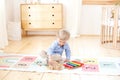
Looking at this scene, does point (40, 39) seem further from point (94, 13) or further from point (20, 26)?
point (94, 13)

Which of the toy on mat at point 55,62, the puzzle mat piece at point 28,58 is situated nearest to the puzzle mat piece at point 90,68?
the toy on mat at point 55,62

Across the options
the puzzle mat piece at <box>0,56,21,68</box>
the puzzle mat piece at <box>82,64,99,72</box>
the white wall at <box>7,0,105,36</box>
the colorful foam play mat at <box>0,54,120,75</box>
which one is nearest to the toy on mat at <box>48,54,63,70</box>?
the colorful foam play mat at <box>0,54,120,75</box>

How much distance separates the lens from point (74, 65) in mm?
2553

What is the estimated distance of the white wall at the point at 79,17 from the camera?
4461 millimetres

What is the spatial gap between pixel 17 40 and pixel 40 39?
1.46 feet

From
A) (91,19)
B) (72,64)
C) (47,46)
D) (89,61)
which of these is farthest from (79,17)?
(72,64)

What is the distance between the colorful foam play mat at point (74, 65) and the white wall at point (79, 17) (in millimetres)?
1658

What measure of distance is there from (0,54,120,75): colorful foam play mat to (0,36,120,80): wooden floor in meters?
0.10

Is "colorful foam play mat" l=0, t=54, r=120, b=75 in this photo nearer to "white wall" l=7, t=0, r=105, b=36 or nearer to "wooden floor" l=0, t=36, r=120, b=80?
"wooden floor" l=0, t=36, r=120, b=80

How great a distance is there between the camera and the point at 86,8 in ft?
14.9

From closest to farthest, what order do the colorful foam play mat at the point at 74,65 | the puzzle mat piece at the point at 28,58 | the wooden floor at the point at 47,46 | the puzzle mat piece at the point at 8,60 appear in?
the wooden floor at the point at 47,46, the colorful foam play mat at the point at 74,65, the puzzle mat piece at the point at 8,60, the puzzle mat piece at the point at 28,58

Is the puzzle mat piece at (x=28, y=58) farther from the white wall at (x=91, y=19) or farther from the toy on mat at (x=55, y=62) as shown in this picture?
the white wall at (x=91, y=19)

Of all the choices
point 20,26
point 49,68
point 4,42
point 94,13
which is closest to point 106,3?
point 94,13

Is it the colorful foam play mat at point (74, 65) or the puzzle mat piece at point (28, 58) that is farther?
the puzzle mat piece at point (28, 58)
